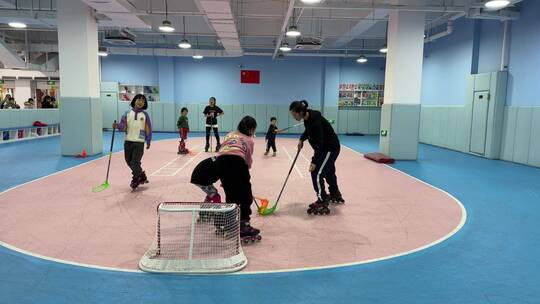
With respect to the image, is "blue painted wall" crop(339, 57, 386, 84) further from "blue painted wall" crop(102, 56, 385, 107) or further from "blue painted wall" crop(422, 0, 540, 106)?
"blue painted wall" crop(422, 0, 540, 106)

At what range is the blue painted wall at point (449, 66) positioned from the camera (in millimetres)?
14680

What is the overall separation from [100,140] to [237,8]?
717 cm

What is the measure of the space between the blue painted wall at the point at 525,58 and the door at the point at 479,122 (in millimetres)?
867

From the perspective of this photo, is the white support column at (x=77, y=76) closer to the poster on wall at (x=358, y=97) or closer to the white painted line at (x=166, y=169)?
the white painted line at (x=166, y=169)

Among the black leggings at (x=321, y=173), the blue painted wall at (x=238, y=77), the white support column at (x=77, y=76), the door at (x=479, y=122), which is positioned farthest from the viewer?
the blue painted wall at (x=238, y=77)

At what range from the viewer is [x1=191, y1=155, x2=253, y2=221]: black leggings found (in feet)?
14.4

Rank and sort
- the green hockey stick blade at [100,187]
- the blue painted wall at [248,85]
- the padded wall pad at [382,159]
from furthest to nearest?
the blue painted wall at [248,85], the padded wall pad at [382,159], the green hockey stick blade at [100,187]

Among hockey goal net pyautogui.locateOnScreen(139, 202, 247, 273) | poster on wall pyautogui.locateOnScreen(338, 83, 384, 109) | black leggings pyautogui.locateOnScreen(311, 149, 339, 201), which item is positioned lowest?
hockey goal net pyautogui.locateOnScreen(139, 202, 247, 273)

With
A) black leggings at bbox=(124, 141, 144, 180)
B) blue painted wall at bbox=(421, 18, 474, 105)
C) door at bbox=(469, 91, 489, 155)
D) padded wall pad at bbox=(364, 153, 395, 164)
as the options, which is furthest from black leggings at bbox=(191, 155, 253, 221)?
blue painted wall at bbox=(421, 18, 474, 105)

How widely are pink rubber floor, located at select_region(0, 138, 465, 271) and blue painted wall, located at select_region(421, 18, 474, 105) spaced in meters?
8.13

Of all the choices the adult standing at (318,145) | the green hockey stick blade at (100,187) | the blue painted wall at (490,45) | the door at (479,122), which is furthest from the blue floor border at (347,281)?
the blue painted wall at (490,45)

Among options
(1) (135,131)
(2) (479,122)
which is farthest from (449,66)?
(1) (135,131)

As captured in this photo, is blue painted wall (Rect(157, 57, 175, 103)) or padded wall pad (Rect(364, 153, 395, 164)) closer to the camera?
padded wall pad (Rect(364, 153, 395, 164))

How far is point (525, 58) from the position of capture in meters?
11.7
